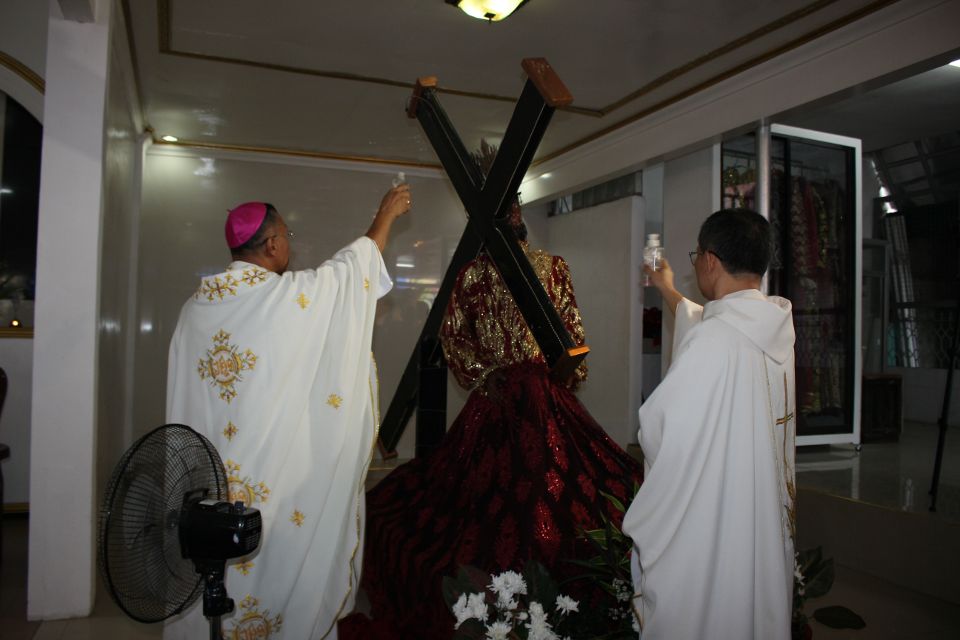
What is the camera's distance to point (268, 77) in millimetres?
4309

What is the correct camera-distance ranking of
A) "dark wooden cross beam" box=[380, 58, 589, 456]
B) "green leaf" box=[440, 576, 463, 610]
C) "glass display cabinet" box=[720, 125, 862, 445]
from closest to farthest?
"green leaf" box=[440, 576, 463, 610] < "dark wooden cross beam" box=[380, 58, 589, 456] < "glass display cabinet" box=[720, 125, 862, 445]

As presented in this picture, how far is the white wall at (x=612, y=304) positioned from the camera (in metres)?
5.66

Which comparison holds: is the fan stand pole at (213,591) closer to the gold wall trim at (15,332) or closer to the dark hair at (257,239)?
the dark hair at (257,239)

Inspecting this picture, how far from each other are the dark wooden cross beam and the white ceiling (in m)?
0.77

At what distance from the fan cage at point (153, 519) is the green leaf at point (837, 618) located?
1.60 meters

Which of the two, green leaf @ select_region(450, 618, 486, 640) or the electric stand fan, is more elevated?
the electric stand fan

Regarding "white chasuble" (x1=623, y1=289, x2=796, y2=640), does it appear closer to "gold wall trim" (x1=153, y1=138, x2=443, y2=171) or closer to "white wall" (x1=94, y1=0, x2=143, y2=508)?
"white wall" (x1=94, y1=0, x2=143, y2=508)

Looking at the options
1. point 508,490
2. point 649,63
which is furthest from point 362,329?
point 649,63

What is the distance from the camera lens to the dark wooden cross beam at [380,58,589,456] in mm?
2432

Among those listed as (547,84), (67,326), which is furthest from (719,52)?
(67,326)

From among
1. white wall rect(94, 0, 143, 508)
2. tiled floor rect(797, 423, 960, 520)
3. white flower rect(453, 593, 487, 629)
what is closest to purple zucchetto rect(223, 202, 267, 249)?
white wall rect(94, 0, 143, 508)

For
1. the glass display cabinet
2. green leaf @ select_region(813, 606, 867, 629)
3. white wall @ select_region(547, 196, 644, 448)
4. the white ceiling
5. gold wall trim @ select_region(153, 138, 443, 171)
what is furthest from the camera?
gold wall trim @ select_region(153, 138, 443, 171)

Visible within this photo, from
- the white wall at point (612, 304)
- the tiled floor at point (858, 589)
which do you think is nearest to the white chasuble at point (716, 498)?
the tiled floor at point (858, 589)

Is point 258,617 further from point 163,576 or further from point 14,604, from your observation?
point 14,604
